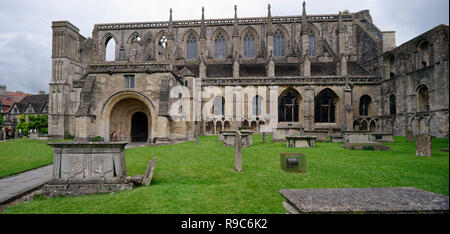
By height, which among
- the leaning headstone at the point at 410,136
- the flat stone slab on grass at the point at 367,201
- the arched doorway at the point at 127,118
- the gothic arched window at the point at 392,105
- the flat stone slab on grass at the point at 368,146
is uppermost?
the gothic arched window at the point at 392,105

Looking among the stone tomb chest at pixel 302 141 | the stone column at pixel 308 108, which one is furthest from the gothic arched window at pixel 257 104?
the stone tomb chest at pixel 302 141

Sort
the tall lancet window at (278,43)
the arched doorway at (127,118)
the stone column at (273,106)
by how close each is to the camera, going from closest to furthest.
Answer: the arched doorway at (127,118)
the stone column at (273,106)
the tall lancet window at (278,43)

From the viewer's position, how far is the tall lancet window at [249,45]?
117 ft

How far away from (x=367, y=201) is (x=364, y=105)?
31435 mm

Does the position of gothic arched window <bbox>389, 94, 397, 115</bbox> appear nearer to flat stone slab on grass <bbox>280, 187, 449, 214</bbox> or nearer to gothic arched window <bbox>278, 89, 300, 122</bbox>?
gothic arched window <bbox>278, 89, 300, 122</bbox>

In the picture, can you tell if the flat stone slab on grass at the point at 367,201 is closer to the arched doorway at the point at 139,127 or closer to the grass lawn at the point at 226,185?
the grass lawn at the point at 226,185

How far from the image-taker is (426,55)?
2227cm

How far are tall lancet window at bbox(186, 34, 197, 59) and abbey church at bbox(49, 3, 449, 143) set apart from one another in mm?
Result: 168

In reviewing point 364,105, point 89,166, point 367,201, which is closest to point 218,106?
point 364,105

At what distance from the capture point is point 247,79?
2839 cm

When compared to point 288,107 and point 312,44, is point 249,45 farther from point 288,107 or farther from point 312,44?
point 288,107

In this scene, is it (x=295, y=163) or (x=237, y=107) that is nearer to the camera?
(x=295, y=163)

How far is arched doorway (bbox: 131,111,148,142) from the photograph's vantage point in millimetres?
20438

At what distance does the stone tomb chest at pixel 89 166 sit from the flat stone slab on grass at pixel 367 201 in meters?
4.50
